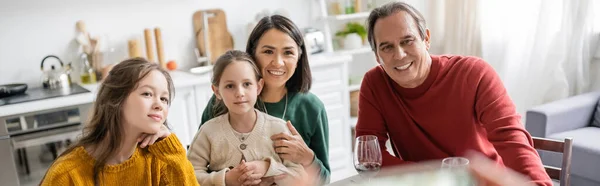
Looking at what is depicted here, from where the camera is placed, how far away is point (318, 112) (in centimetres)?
203

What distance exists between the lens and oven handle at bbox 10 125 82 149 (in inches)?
117

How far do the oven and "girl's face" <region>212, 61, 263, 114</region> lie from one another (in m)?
1.54

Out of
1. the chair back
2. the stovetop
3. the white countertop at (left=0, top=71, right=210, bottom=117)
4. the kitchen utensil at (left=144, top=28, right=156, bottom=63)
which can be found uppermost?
the kitchen utensil at (left=144, top=28, right=156, bottom=63)

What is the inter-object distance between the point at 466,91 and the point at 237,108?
780mm

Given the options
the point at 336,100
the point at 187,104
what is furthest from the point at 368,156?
the point at 336,100

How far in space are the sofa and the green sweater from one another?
157cm

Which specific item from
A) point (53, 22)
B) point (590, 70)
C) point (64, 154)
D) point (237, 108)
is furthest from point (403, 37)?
point (53, 22)

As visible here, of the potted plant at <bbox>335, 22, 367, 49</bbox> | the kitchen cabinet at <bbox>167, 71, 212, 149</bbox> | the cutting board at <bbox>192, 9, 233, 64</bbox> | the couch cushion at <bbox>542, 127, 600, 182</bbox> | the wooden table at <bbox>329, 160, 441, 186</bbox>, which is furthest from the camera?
the potted plant at <bbox>335, 22, 367, 49</bbox>

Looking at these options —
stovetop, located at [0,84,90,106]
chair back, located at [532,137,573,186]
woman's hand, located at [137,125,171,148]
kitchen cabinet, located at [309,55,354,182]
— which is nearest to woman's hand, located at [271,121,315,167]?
woman's hand, located at [137,125,171,148]

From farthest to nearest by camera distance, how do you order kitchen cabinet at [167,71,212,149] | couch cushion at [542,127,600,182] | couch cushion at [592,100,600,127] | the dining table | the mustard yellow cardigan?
kitchen cabinet at [167,71,212,149] → couch cushion at [592,100,600,127] → couch cushion at [542,127,600,182] → the mustard yellow cardigan → the dining table

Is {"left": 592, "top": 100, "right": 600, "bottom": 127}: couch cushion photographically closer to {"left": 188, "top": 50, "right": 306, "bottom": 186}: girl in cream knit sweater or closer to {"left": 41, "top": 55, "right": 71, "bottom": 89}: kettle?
{"left": 188, "top": 50, "right": 306, "bottom": 186}: girl in cream knit sweater

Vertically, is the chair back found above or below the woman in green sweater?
below

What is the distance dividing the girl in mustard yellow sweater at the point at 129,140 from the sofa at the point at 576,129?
7.11ft

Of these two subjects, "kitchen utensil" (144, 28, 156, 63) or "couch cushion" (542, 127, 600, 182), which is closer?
"couch cushion" (542, 127, 600, 182)
